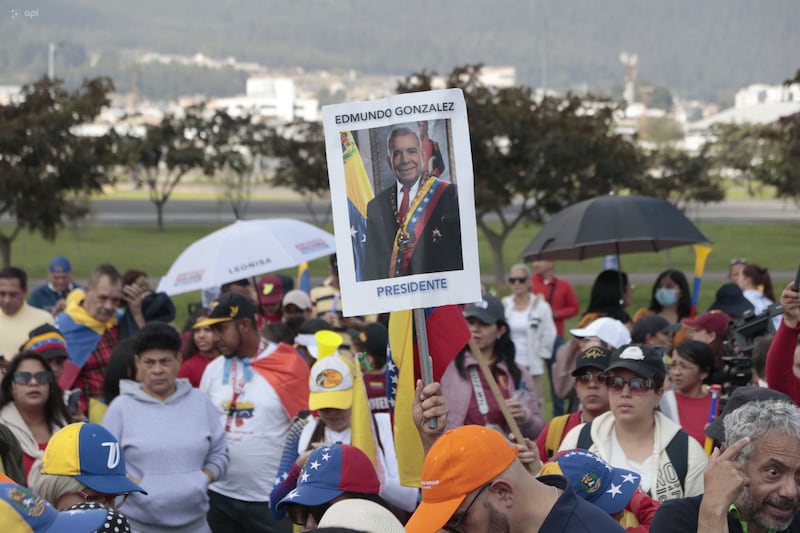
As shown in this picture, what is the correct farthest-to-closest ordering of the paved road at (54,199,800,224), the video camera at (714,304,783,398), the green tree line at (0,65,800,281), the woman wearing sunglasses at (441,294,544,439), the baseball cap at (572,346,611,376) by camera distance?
the paved road at (54,199,800,224)
the green tree line at (0,65,800,281)
the woman wearing sunglasses at (441,294,544,439)
the video camera at (714,304,783,398)
the baseball cap at (572,346,611,376)

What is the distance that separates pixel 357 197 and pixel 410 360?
101cm

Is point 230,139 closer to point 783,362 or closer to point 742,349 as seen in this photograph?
point 742,349

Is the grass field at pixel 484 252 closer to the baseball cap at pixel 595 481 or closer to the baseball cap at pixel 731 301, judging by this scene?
the baseball cap at pixel 731 301

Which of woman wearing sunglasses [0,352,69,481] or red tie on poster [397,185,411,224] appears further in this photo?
woman wearing sunglasses [0,352,69,481]

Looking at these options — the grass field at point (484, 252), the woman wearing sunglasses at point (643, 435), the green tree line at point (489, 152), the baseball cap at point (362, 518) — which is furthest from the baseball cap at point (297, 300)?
the green tree line at point (489, 152)

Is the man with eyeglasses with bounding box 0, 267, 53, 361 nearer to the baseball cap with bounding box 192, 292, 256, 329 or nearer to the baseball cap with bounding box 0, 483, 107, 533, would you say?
the baseball cap with bounding box 192, 292, 256, 329

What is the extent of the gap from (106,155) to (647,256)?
60.0ft

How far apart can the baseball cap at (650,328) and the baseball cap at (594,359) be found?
8.70 ft

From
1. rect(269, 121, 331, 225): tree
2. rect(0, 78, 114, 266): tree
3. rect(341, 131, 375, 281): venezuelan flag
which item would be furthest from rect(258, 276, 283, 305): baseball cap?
rect(269, 121, 331, 225): tree

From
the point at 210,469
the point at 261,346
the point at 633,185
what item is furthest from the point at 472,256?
the point at 633,185

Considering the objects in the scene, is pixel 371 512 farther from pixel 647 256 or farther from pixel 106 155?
pixel 647 256

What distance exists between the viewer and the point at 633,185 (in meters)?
27.1

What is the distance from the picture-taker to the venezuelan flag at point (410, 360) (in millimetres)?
5121

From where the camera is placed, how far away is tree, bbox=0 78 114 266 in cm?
2311
